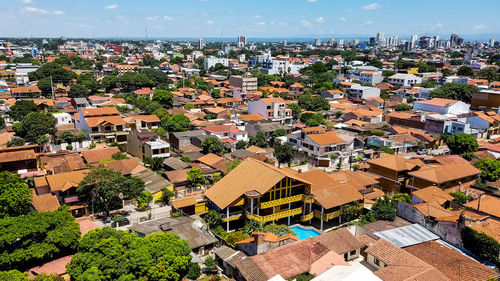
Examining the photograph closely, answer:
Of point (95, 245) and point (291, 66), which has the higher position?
point (291, 66)

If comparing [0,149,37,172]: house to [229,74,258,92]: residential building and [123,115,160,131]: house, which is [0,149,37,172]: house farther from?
[229,74,258,92]: residential building

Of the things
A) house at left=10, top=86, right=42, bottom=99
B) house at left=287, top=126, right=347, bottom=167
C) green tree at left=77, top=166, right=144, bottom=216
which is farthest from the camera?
house at left=10, top=86, right=42, bottom=99

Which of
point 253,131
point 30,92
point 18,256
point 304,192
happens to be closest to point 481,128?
point 253,131

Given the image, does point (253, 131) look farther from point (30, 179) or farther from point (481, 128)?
point (481, 128)

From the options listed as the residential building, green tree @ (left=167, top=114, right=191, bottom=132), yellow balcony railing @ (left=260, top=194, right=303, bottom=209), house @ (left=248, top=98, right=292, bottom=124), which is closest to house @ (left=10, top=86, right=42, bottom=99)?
green tree @ (left=167, top=114, right=191, bottom=132)

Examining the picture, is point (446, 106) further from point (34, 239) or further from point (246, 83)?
point (34, 239)

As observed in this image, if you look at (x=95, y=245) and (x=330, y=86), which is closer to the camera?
(x=95, y=245)
